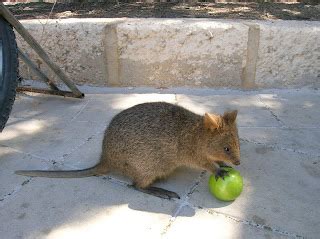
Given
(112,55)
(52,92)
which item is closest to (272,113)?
(112,55)

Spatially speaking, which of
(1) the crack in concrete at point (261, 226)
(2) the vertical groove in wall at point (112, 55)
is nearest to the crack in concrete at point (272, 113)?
(1) the crack in concrete at point (261, 226)

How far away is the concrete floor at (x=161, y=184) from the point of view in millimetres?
2447

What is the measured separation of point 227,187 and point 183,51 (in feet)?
7.80

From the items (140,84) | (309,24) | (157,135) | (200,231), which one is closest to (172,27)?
(140,84)

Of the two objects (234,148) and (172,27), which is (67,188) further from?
(172,27)

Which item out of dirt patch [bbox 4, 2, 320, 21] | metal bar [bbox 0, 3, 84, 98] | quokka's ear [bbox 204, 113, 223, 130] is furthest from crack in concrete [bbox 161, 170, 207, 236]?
dirt patch [bbox 4, 2, 320, 21]

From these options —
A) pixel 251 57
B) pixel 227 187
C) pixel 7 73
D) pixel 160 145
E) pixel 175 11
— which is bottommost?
pixel 227 187

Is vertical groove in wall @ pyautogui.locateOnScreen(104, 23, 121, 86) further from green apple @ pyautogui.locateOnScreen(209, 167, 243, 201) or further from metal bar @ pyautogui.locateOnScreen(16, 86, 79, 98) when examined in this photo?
green apple @ pyautogui.locateOnScreen(209, 167, 243, 201)

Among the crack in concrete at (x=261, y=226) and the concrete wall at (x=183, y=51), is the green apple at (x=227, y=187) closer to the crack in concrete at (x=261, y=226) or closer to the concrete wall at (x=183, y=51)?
the crack in concrete at (x=261, y=226)

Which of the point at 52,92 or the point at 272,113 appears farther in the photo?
the point at 52,92

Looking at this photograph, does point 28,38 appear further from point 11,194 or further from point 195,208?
point 195,208

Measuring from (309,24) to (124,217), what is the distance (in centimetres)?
336

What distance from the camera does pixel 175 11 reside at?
563 cm

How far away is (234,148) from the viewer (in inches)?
107
